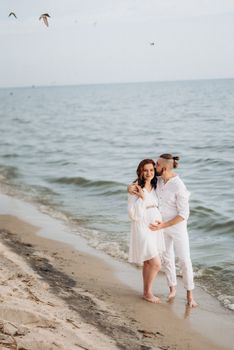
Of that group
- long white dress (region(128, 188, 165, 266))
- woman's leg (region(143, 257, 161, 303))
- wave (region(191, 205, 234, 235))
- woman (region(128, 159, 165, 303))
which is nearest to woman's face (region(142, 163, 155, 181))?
woman (region(128, 159, 165, 303))

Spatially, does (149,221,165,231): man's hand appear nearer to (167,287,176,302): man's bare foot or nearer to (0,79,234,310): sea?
(167,287,176,302): man's bare foot

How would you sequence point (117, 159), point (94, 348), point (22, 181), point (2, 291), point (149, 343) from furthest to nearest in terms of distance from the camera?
point (117, 159)
point (22, 181)
point (2, 291)
point (149, 343)
point (94, 348)

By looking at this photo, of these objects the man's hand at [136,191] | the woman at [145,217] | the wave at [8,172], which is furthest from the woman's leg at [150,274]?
the wave at [8,172]

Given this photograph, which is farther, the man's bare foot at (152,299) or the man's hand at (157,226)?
the man's bare foot at (152,299)

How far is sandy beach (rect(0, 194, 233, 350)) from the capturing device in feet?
14.8

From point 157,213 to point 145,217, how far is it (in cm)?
16

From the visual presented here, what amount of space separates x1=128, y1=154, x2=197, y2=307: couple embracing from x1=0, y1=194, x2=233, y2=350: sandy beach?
55cm

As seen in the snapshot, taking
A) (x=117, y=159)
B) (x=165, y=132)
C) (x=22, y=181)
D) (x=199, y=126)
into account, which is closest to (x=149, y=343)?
(x=22, y=181)

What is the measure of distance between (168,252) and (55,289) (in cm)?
148

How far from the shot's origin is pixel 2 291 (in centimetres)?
543

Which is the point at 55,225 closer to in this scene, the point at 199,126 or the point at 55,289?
the point at 55,289

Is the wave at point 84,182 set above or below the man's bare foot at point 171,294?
above

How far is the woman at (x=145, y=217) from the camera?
5.78m

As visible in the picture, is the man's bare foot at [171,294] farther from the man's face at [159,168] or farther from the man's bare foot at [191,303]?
the man's face at [159,168]
